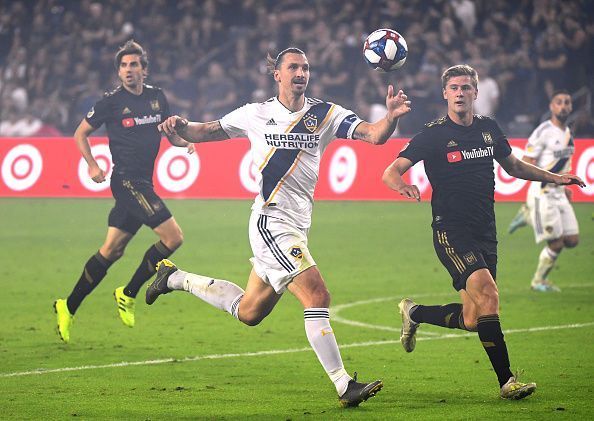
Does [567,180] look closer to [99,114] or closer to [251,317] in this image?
[251,317]

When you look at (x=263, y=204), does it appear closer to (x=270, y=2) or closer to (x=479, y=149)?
(x=479, y=149)

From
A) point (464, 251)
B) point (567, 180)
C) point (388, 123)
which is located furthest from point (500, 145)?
point (388, 123)

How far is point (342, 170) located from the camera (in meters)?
22.5

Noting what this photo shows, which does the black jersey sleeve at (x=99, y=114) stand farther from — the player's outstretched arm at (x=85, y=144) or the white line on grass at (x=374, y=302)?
the white line on grass at (x=374, y=302)

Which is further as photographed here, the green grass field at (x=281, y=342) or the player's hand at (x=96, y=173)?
the player's hand at (x=96, y=173)

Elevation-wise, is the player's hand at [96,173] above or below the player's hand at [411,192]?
above

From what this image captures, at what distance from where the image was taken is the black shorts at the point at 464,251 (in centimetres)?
875

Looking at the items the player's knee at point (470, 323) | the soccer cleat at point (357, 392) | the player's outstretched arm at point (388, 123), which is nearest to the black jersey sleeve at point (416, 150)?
the player's outstretched arm at point (388, 123)

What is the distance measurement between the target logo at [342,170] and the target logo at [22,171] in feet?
18.2

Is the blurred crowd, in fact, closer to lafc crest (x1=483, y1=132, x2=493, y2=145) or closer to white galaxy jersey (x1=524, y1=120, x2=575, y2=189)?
white galaxy jersey (x1=524, y1=120, x2=575, y2=189)

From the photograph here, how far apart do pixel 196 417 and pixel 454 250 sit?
2.22 meters

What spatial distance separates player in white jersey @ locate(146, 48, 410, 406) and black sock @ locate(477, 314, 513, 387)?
1.12 metres

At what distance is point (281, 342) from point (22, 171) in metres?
13.2

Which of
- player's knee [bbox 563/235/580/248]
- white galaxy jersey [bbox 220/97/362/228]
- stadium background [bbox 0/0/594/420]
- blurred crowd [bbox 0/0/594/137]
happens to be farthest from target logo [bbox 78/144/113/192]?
white galaxy jersey [bbox 220/97/362/228]
